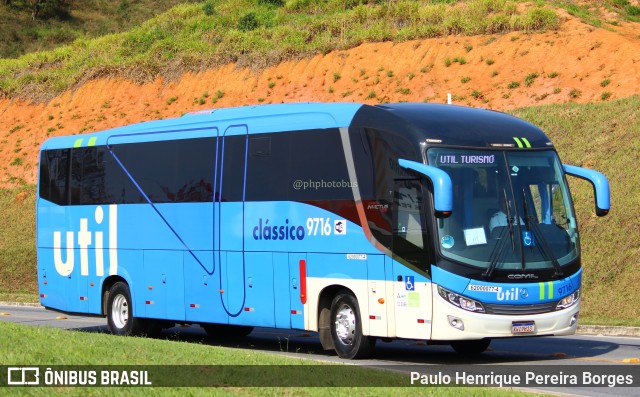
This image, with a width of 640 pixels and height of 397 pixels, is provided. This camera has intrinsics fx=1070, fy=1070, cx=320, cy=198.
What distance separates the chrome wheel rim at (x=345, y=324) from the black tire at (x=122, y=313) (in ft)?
18.0

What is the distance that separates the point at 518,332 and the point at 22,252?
3184 centimetres

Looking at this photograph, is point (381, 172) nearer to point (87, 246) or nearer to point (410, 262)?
point (410, 262)

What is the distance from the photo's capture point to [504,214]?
49.2 feet

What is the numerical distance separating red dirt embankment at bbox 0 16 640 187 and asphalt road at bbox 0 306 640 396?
21.7 meters

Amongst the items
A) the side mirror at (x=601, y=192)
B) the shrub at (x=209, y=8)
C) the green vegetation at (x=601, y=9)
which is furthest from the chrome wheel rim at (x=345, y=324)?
the shrub at (x=209, y=8)

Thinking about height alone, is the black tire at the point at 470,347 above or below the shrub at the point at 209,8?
below

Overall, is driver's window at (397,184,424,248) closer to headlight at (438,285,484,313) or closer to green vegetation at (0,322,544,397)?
headlight at (438,285,484,313)

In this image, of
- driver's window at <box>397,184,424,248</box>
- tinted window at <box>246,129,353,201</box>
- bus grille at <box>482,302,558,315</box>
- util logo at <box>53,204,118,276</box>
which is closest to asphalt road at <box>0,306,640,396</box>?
bus grille at <box>482,302,558,315</box>

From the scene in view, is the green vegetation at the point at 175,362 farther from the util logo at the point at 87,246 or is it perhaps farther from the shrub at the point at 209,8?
the shrub at the point at 209,8

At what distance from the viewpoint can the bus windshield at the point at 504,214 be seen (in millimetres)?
14773

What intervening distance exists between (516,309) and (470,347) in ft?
7.90

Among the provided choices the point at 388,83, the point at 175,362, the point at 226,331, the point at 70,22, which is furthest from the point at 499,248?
the point at 70,22

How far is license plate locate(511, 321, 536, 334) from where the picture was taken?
1473 centimetres

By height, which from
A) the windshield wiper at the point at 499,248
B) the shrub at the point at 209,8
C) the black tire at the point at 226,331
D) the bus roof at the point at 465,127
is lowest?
the black tire at the point at 226,331
